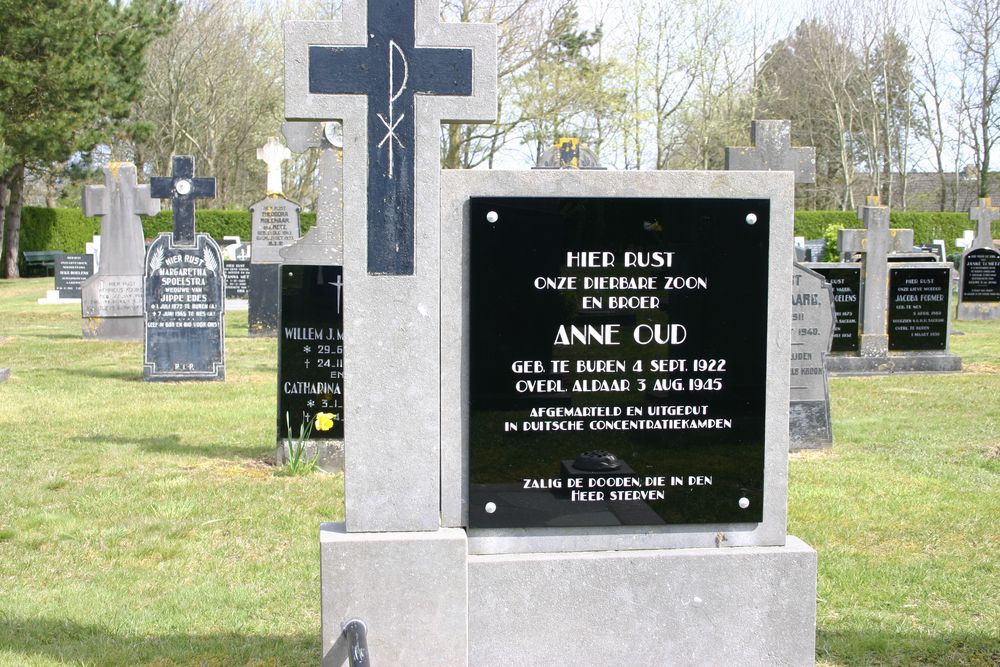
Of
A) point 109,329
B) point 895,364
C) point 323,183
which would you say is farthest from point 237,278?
point 895,364

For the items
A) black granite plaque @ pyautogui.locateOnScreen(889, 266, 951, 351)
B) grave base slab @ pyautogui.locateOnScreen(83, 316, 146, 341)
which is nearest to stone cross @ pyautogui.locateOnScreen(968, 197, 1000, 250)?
black granite plaque @ pyautogui.locateOnScreen(889, 266, 951, 351)

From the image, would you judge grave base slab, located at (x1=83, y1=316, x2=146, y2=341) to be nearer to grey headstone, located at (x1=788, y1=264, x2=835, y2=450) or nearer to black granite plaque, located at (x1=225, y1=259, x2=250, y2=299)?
black granite plaque, located at (x1=225, y1=259, x2=250, y2=299)

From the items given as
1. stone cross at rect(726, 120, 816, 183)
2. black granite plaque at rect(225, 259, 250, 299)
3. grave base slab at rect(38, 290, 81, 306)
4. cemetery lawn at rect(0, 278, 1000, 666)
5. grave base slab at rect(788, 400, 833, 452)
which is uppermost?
stone cross at rect(726, 120, 816, 183)

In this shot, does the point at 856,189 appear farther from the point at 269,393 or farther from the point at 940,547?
the point at 940,547

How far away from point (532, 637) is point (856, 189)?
50.9 meters

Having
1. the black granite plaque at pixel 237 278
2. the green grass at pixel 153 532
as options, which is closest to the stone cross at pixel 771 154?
the green grass at pixel 153 532

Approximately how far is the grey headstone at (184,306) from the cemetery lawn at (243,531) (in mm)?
1002

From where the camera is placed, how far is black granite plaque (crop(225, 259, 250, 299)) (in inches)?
933

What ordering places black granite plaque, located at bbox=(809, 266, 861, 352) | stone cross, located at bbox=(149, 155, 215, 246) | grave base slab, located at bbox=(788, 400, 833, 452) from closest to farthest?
grave base slab, located at bbox=(788, 400, 833, 452) → stone cross, located at bbox=(149, 155, 215, 246) → black granite plaque, located at bbox=(809, 266, 861, 352)

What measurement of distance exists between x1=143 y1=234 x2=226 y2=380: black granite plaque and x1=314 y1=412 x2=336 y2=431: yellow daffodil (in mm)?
4362

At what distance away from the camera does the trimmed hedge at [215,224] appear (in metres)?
38.7

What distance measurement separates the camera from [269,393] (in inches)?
437

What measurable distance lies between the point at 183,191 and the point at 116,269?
4.07 m

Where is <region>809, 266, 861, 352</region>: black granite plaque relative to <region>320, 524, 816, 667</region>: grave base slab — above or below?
above
